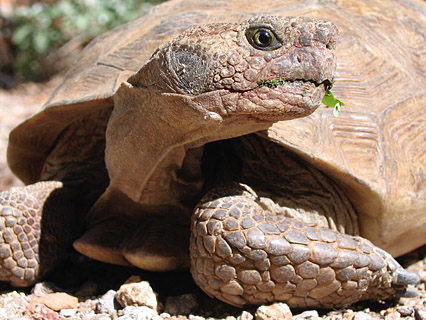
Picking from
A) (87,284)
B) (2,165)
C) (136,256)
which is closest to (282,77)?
(136,256)

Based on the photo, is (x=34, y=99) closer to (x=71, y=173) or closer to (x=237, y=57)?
(x=71, y=173)

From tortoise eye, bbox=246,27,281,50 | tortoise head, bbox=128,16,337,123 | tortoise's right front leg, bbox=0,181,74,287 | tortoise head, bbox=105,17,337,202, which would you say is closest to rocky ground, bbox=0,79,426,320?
tortoise's right front leg, bbox=0,181,74,287

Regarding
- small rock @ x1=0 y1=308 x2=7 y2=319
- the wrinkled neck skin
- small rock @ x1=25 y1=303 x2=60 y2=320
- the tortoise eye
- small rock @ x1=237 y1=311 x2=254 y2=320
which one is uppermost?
the tortoise eye

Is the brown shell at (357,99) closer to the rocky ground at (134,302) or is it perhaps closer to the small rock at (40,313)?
the rocky ground at (134,302)

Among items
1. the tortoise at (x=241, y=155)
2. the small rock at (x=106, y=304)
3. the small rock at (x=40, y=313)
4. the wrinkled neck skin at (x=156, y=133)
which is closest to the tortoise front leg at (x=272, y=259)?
the tortoise at (x=241, y=155)

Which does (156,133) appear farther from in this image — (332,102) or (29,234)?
(29,234)

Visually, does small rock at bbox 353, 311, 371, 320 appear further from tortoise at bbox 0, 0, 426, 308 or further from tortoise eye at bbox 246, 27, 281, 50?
tortoise eye at bbox 246, 27, 281, 50

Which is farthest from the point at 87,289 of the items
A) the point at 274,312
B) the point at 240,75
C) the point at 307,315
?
the point at 240,75
